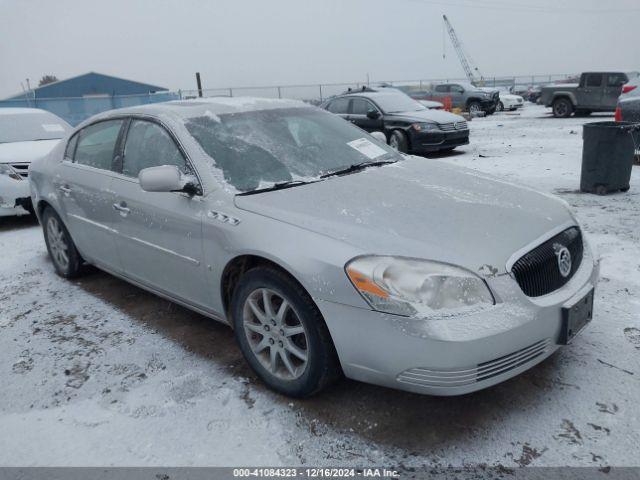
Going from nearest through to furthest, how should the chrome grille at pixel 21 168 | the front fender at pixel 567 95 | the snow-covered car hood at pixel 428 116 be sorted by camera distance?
the chrome grille at pixel 21 168 < the snow-covered car hood at pixel 428 116 < the front fender at pixel 567 95

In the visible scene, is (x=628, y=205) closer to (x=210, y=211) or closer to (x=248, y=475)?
(x=210, y=211)

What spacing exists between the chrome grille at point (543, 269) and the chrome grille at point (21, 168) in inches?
252

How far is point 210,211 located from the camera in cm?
288

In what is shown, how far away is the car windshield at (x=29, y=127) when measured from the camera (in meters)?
7.61

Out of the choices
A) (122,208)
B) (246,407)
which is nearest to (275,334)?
(246,407)

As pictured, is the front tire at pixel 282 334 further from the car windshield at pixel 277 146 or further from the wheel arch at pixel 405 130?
the wheel arch at pixel 405 130

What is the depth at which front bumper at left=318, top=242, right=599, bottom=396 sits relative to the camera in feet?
6.98

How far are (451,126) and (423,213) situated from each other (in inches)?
359

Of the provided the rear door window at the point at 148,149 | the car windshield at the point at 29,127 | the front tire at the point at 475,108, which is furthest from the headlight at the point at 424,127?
the front tire at the point at 475,108

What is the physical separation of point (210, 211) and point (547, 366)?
80.1 inches

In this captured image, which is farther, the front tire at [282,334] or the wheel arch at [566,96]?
the wheel arch at [566,96]

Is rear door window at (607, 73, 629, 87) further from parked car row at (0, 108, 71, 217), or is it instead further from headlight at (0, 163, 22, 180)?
headlight at (0, 163, 22, 180)

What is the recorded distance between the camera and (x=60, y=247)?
4.66 m

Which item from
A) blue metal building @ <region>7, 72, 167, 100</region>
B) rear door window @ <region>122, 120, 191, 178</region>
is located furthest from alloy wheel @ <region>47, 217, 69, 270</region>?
blue metal building @ <region>7, 72, 167, 100</region>
